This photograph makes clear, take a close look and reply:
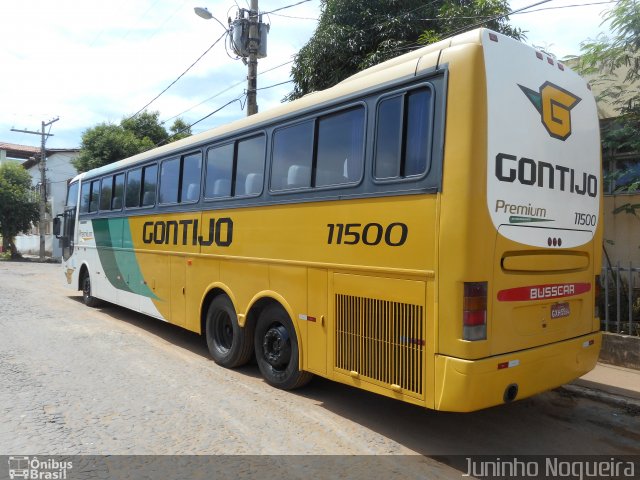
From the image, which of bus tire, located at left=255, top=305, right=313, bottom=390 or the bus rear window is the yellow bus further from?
the bus rear window

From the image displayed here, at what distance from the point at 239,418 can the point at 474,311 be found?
249cm

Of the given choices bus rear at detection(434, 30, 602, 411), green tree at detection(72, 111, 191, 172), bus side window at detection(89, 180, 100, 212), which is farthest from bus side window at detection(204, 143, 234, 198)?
green tree at detection(72, 111, 191, 172)

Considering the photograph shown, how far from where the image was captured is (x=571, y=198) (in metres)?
4.39

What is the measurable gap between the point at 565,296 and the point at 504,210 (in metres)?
1.22

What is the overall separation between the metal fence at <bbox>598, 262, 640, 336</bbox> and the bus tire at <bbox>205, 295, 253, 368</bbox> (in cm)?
477

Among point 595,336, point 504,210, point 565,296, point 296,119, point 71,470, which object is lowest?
point 71,470

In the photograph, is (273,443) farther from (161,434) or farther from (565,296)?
(565,296)

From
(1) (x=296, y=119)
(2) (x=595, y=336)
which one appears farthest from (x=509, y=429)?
(1) (x=296, y=119)

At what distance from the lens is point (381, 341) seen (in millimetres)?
4156

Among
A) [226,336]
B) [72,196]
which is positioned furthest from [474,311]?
[72,196]

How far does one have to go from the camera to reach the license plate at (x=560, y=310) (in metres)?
4.22

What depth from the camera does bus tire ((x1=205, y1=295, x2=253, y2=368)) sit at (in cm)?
609

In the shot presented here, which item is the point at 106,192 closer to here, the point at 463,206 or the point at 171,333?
the point at 171,333

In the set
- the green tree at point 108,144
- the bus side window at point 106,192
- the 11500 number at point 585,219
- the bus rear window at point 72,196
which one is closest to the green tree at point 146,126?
the green tree at point 108,144
